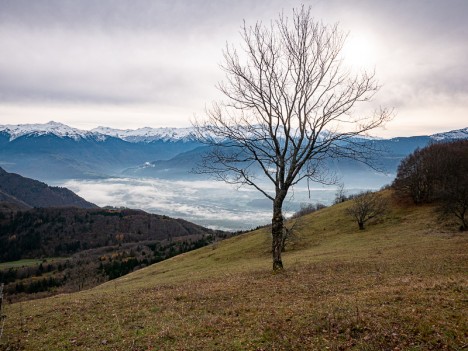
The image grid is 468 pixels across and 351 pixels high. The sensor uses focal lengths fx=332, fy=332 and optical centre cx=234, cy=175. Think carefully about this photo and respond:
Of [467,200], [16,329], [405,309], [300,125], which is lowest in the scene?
[16,329]

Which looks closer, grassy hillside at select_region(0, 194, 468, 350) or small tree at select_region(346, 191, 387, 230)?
grassy hillside at select_region(0, 194, 468, 350)

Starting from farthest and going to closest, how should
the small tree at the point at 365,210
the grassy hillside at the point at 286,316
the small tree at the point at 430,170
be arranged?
the small tree at the point at 430,170 < the small tree at the point at 365,210 < the grassy hillside at the point at 286,316

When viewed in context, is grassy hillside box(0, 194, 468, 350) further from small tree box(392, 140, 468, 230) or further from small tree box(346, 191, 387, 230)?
small tree box(392, 140, 468, 230)

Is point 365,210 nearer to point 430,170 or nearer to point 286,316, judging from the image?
point 430,170

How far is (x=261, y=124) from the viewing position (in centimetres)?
2220

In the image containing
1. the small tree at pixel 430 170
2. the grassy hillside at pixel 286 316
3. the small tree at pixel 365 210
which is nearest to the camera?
the grassy hillside at pixel 286 316

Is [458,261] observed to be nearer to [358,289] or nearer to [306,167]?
[358,289]

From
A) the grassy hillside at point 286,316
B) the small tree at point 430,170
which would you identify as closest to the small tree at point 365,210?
the small tree at point 430,170

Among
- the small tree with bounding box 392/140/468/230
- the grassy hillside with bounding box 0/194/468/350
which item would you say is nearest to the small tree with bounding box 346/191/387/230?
the small tree with bounding box 392/140/468/230

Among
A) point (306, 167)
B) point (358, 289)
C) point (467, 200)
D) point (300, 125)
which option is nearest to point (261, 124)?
point (300, 125)

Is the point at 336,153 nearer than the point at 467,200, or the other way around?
the point at 336,153

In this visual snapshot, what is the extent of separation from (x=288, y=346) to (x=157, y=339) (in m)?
4.94

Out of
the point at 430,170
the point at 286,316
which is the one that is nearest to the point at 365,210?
the point at 430,170

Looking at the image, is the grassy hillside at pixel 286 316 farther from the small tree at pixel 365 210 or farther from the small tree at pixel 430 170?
the small tree at pixel 430 170
